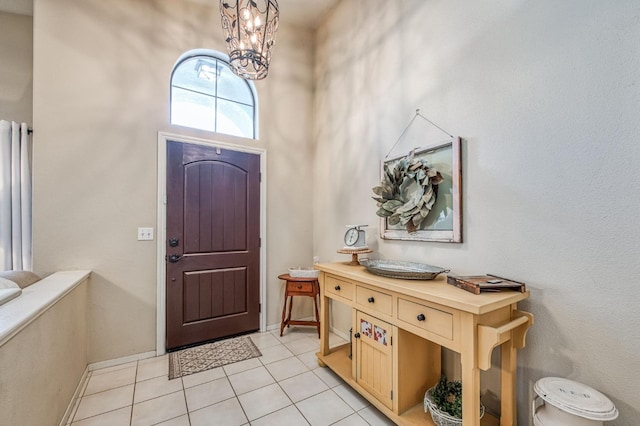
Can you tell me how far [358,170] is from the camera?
2727 millimetres

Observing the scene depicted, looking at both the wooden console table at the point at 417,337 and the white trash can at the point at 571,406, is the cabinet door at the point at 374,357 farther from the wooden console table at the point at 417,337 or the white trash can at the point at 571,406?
the white trash can at the point at 571,406

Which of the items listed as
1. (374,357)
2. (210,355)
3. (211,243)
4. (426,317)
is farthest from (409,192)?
(210,355)

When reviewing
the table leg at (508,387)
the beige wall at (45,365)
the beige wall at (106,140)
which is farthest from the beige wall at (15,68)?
the table leg at (508,387)

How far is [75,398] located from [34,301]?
969mm

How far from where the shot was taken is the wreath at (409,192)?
190cm

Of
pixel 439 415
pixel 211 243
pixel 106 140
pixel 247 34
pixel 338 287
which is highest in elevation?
pixel 247 34

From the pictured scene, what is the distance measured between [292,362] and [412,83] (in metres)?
2.61

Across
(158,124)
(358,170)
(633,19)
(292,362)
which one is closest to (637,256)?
(633,19)

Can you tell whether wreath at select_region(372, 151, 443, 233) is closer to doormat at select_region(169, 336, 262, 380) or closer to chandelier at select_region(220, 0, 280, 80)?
chandelier at select_region(220, 0, 280, 80)

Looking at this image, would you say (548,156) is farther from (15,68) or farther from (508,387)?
(15,68)

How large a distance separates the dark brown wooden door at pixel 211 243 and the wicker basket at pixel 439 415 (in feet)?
6.58

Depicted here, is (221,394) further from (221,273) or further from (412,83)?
(412,83)

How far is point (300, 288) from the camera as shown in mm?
2908

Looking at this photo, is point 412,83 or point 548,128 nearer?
point 548,128
